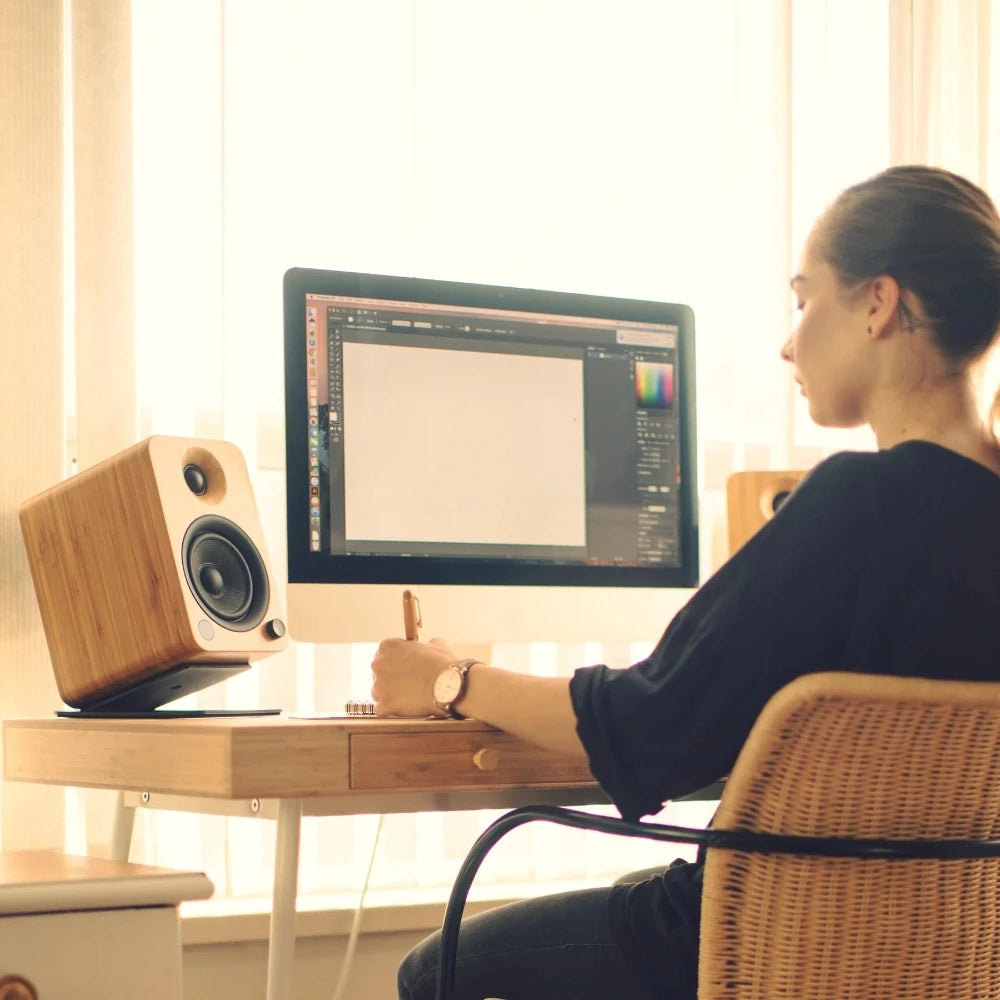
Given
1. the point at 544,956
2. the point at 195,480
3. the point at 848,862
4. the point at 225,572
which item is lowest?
the point at 544,956

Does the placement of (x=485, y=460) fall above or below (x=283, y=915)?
above

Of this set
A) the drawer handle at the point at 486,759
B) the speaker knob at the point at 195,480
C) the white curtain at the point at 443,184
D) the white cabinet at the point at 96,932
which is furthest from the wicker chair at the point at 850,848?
the white curtain at the point at 443,184

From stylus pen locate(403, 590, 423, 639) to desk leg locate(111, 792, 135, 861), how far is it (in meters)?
0.51

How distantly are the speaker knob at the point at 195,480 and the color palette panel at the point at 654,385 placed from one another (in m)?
Result: 0.69

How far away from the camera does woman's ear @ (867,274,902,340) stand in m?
1.33

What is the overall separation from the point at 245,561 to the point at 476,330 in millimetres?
485

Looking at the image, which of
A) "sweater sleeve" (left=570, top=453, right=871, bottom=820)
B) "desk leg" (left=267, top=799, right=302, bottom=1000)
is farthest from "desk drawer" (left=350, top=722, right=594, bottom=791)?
"sweater sleeve" (left=570, top=453, right=871, bottom=820)

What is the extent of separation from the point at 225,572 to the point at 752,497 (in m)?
0.97

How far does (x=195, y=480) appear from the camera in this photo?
1.66 metres

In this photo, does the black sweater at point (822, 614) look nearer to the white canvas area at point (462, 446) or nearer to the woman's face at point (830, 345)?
the woman's face at point (830, 345)

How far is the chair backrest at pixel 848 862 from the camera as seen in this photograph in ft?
3.41

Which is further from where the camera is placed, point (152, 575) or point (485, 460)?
point (485, 460)

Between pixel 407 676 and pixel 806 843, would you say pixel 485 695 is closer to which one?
pixel 407 676

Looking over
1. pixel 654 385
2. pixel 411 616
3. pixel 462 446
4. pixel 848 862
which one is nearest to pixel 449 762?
pixel 411 616
